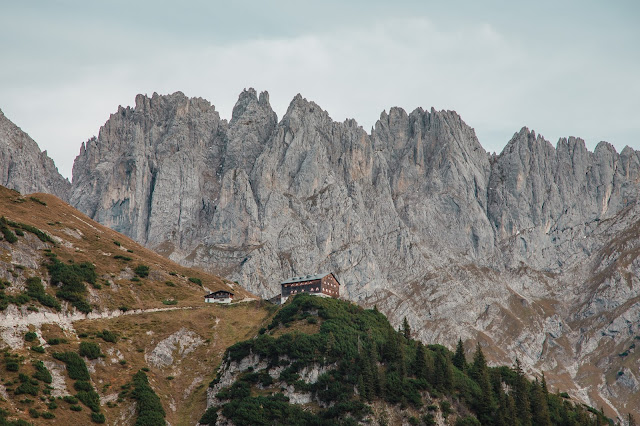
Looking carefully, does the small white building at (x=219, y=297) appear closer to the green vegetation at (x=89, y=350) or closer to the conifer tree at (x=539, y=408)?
the green vegetation at (x=89, y=350)

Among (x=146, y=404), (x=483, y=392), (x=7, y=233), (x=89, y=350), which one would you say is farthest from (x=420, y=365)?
(x=7, y=233)

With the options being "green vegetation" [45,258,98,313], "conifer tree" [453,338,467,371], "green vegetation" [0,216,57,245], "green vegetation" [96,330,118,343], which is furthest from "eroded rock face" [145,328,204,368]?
"conifer tree" [453,338,467,371]

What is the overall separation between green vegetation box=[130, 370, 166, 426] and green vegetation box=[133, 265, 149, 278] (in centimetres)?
4287

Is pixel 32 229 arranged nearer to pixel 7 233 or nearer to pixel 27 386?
pixel 7 233

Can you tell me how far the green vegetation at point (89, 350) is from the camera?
366ft

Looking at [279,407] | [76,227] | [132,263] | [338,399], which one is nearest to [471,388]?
[338,399]

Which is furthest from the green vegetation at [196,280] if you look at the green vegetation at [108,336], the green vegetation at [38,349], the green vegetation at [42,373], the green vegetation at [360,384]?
the green vegetation at [42,373]

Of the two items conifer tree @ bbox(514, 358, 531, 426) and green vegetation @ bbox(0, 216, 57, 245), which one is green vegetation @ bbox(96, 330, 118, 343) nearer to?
green vegetation @ bbox(0, 216, 57, 245)

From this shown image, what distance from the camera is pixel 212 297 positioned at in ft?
518

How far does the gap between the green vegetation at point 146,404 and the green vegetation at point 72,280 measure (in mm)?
22293

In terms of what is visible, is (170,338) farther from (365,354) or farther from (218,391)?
(365,354)

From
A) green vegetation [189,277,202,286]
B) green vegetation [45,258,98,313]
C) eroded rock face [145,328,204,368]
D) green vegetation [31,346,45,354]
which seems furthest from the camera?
green vegetation [189,277,202,286]

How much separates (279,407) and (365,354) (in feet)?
64.9

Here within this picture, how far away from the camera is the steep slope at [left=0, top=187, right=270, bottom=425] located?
101m
